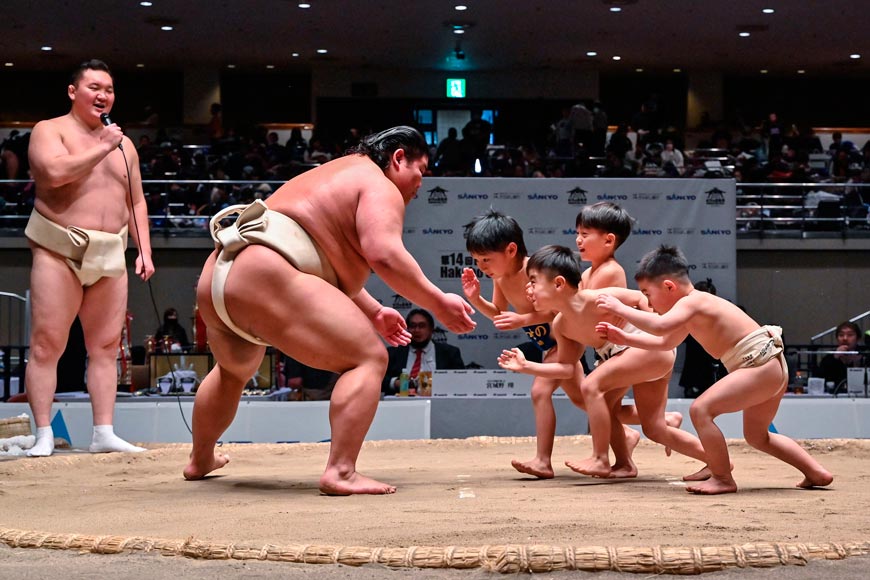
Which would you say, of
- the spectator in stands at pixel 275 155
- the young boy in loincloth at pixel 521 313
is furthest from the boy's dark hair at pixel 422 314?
the spectator in stands at pixel 275 155

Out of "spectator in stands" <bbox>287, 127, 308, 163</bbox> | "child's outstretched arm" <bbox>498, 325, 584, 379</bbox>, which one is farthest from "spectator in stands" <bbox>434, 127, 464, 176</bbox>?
"child's outstretched arm" <bbox>498, 325, 584, 379</bbox>

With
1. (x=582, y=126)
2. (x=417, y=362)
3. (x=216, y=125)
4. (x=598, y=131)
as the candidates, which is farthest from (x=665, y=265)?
(x=216, y=125)

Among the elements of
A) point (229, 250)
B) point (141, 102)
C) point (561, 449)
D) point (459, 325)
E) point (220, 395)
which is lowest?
point (561, 449)

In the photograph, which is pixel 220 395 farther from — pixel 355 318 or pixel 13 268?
pixel 13 268

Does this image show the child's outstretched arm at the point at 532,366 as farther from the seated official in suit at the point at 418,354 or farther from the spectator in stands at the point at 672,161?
the spectator in stands at the point at 672,161

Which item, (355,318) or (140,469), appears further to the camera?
(140,469)

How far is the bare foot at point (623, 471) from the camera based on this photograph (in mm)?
2777

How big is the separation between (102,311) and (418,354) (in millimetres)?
2026

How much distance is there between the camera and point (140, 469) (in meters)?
3.04

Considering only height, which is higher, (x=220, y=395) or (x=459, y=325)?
(x=459, y=325)

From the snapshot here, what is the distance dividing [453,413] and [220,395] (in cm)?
186

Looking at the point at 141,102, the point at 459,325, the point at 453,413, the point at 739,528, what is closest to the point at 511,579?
the point at 739,528

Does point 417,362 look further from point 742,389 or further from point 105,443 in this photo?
point 742,389

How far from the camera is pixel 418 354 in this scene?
5094 mm
